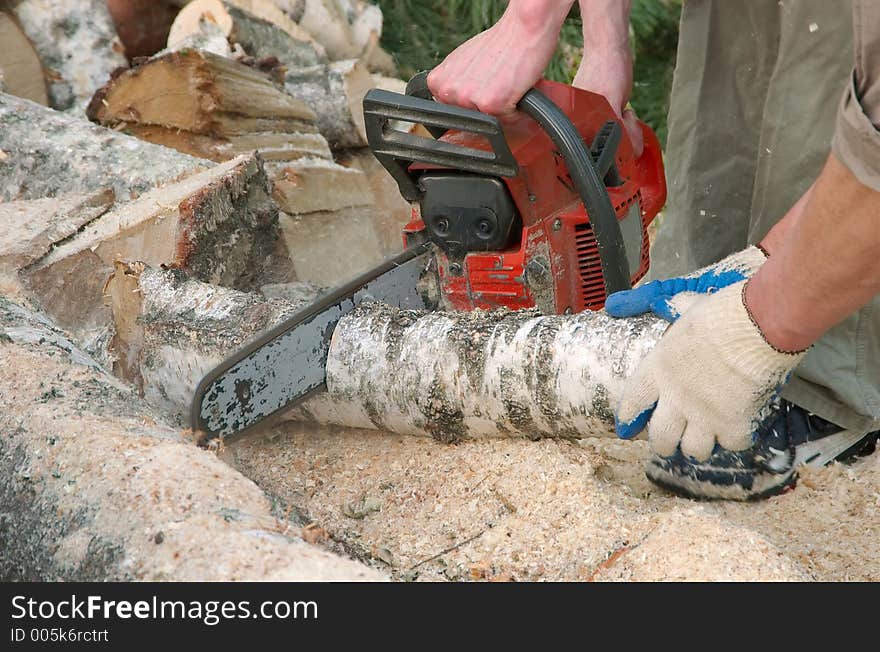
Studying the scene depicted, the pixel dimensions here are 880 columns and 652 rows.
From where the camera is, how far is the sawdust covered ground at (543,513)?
165 cm

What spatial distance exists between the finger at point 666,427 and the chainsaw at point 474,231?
47cm

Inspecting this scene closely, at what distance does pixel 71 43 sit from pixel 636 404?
137 inches

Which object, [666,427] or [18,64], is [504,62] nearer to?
[666,427]

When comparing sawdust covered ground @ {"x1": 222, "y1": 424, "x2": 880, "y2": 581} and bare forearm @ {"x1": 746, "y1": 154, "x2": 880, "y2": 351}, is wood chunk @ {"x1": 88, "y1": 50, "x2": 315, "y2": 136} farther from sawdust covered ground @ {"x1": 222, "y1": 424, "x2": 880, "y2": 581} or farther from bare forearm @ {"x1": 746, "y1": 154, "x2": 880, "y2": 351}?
bare forearm @ {"x1": 746, "y1": 154, "x2": 880, "y2": 351}

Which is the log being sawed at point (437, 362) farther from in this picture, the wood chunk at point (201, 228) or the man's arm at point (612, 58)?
the man's arm at point (612, 58)

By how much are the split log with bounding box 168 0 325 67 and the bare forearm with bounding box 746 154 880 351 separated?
9.73 ft

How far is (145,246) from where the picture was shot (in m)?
2.66

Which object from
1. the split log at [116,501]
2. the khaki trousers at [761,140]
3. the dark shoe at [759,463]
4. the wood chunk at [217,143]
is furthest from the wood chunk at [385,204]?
the split log at [116,501]

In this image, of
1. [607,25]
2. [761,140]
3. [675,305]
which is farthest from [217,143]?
[675,305]

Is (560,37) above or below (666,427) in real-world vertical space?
below

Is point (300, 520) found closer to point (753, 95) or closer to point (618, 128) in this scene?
point (618, 128)
